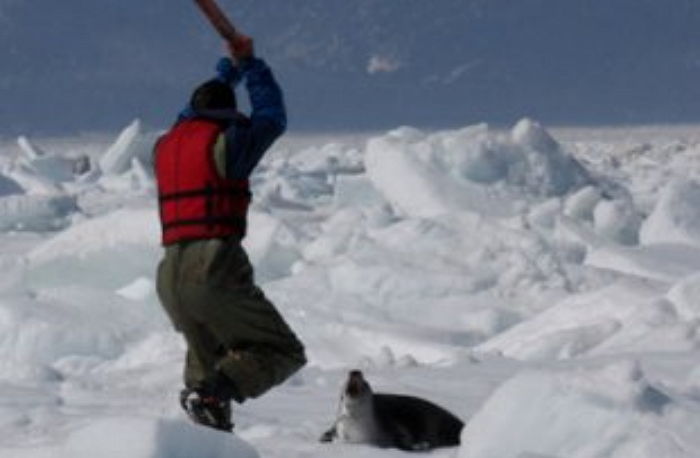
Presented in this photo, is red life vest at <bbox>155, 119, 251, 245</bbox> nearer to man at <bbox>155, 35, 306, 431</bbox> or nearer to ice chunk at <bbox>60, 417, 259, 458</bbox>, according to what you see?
man at <bbox>155, 35, 306, 431</bbox>

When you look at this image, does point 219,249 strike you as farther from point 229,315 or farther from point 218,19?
point 218,19

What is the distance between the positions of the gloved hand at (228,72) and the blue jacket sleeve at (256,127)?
148 mm

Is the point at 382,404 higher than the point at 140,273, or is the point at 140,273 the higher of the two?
the point at 382,404

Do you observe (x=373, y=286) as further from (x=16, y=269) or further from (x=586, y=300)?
(x=16, y=269)

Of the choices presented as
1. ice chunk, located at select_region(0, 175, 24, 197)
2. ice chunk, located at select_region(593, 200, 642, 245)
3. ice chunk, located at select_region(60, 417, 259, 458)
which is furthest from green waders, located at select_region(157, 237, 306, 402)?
ice chunk, located at select_region(0, 175, 24, 197)

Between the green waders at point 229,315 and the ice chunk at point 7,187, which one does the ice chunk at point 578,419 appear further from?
the ice chunk at point 7,187

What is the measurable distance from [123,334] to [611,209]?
9125 millimetres

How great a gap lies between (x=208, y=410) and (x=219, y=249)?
1.51 feet

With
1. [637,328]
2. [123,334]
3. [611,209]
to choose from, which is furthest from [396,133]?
[637,328]

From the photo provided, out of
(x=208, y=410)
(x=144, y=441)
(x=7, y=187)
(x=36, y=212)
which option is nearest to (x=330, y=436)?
(x=208, y=410)

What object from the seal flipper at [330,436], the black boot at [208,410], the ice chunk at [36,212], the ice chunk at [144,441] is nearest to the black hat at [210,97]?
the black boot at [208,410]

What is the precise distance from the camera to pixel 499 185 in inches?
799

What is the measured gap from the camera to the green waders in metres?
3.77

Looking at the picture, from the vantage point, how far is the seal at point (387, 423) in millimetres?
4027
